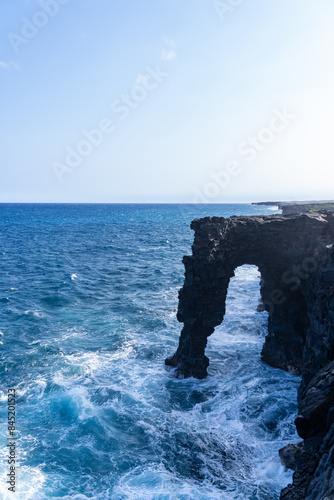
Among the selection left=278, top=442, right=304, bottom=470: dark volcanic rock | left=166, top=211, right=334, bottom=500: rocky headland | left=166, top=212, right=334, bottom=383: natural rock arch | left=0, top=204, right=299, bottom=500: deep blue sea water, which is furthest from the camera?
left=166, top=212, right=334, bottom=383: natural rock arch

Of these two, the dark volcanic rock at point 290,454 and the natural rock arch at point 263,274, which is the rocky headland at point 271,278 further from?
the dark volcanic rock at point 290,454

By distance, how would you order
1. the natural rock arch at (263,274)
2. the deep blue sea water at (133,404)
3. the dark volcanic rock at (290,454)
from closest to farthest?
1. the deep blue sea water at (133,404)
2. the dark volcanic rock at (290,454)
3. the natural rock arch at (263,274)

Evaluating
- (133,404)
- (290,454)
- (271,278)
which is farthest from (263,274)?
(133,404)

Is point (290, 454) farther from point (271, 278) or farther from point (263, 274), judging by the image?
point (263, 274)

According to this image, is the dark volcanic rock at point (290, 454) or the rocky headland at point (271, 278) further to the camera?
the rocky headland at point (271, 278)

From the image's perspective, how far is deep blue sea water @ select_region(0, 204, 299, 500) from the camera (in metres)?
16.4

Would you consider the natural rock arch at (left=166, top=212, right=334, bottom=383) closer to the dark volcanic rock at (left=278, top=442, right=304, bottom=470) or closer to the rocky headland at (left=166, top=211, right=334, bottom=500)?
the rocky headland at (left=166, top=211, right=334, bottom=500)

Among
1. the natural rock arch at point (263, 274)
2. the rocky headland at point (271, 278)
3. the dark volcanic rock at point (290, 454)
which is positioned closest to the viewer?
the dark volcanic rock at point (290, 454)

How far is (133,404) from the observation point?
22.3 meters

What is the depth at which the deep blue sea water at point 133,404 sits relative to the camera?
1644 centimetres

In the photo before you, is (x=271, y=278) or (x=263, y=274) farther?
(x=263, y=274)

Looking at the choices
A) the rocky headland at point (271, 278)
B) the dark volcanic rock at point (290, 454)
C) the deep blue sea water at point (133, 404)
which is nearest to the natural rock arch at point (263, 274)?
the rocky headland at point (271, 278)

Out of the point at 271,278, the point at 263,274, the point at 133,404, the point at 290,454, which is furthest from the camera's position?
the point at 263,274

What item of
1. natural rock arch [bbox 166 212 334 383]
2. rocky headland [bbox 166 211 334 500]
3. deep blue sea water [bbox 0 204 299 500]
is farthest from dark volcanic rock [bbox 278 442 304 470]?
natural rock arch [bbox 166 212 334 383]
